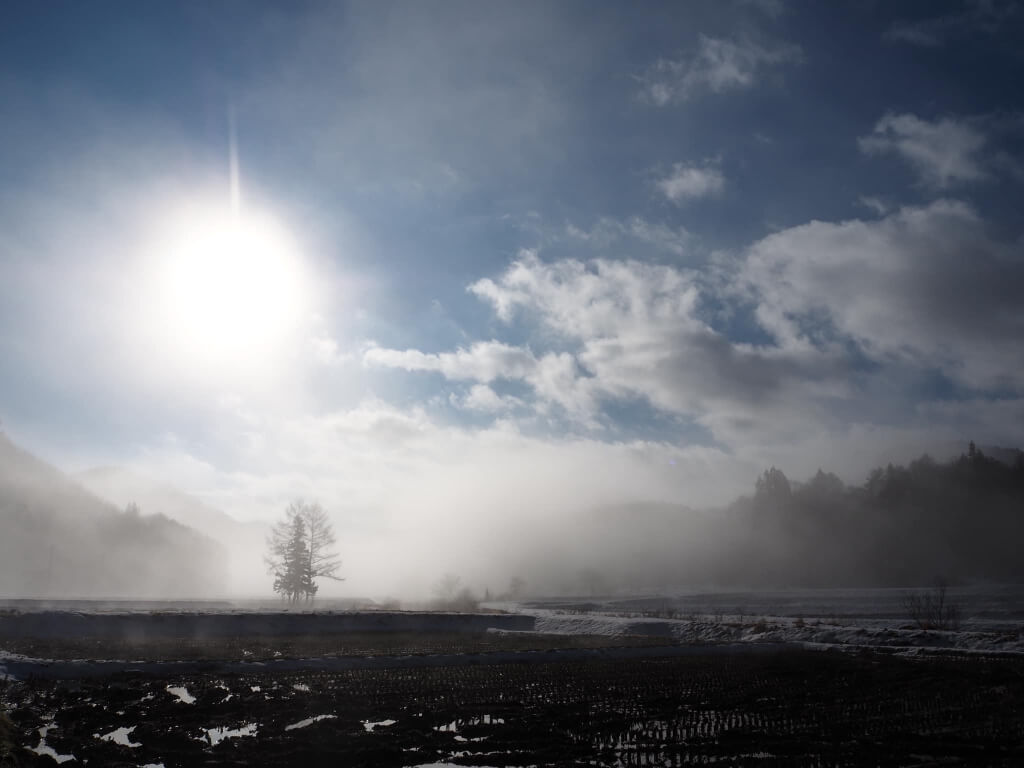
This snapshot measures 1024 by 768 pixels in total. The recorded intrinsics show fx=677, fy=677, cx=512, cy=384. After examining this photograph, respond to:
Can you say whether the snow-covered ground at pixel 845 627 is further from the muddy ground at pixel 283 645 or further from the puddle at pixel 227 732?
the puddle at pixel 227 732

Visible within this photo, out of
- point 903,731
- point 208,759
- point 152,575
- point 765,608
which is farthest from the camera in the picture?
point 152,575

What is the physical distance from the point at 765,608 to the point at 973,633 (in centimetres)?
3915

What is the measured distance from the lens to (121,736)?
15.3 m

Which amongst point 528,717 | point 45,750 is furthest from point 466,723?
point 45,750

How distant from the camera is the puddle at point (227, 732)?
49.6 ft

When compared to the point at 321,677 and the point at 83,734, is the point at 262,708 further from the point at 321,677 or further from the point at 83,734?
the point at 321,677

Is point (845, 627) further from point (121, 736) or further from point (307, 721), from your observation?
point (121, 736)

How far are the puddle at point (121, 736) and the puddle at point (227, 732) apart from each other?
148 cm

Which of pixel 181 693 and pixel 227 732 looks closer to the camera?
pixel 227 732

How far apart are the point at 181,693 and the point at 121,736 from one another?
6.36 meters

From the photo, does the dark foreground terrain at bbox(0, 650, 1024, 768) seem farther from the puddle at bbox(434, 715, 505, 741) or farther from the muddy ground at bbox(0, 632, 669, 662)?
the muddy ground at bbox(0, 632, 669, 662)

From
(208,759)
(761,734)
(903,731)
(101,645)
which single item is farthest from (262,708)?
(101,645)

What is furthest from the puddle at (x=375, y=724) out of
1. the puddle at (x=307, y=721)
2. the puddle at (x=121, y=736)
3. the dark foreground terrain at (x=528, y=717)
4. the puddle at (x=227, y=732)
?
the puddle at (x=121, y=736)

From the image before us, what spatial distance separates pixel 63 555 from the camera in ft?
367
